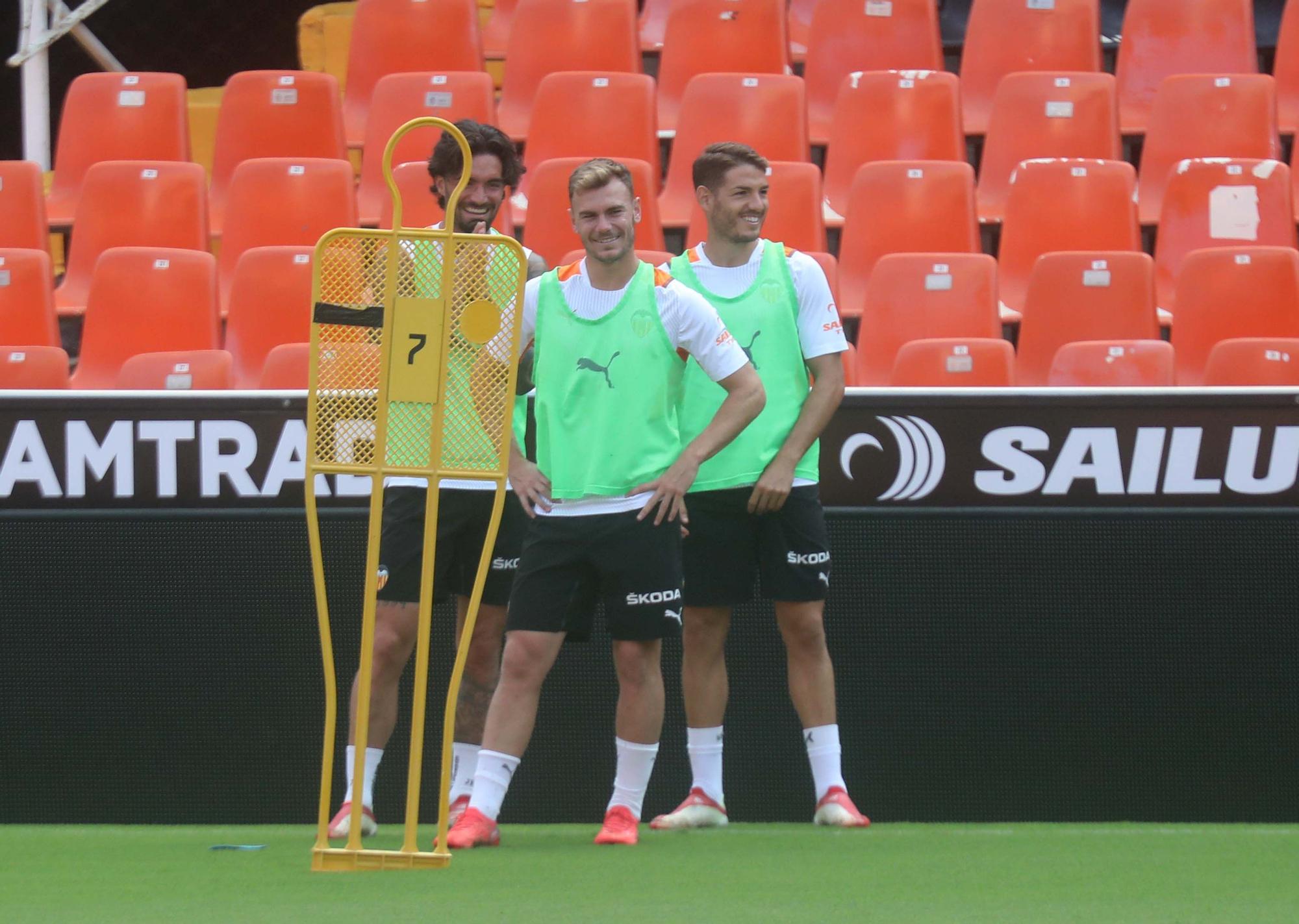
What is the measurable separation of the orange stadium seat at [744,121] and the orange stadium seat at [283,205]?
3.99ft

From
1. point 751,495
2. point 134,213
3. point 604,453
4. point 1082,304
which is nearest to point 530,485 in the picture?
point 604,453

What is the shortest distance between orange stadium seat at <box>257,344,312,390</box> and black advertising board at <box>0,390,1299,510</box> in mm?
562

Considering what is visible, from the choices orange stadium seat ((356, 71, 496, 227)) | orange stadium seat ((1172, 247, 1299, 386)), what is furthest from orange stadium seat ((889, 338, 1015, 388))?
orange stadium seat ((356, 71, 496, 227))

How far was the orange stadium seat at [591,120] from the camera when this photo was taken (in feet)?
22.4

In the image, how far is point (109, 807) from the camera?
4.47m

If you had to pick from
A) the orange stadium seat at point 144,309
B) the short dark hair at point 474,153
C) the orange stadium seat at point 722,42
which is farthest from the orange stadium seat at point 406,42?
the short dark hair at point 474,153

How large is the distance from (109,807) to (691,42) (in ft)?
14.2

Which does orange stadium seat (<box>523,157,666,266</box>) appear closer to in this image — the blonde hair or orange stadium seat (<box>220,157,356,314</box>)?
orange stadium seat (<box>220,157,356,314</box>)

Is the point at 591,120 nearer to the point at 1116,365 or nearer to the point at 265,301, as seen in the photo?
the point at 265,301

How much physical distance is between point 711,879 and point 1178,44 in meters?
5.40

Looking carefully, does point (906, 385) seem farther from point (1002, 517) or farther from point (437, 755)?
point (437, 755)

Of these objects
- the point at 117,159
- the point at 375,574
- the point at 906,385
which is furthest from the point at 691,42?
the point at 375,574

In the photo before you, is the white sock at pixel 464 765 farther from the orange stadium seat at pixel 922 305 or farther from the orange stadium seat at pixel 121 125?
the orange stadium seat at pixel 121 125

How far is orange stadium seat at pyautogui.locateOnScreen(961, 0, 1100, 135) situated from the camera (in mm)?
7551
